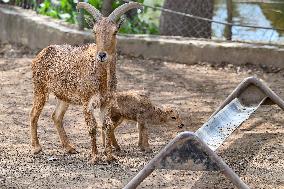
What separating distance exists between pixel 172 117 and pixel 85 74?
151cm

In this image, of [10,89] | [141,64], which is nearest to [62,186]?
[10,89]

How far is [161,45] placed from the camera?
10859 mm

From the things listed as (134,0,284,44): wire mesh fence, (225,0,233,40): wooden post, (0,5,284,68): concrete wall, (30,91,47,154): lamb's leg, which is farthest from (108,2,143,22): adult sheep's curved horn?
(225,0,233,40): wooden post

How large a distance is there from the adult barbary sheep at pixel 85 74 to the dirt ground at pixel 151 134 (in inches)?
12.4

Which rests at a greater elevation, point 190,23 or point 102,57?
point 102,57

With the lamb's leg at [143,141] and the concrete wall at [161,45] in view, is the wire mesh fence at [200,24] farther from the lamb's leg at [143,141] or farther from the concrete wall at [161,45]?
the lamb's leg at [143,141]

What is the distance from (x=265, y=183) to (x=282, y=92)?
137 inches

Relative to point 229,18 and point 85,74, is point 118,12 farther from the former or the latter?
point 229,18

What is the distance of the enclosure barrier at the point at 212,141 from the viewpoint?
4.79m

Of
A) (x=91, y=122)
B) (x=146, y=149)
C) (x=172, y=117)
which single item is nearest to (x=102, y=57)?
(x=91, y=122)

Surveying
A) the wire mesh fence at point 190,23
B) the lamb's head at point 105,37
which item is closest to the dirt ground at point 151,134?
the wire mesh fence at point 190,23

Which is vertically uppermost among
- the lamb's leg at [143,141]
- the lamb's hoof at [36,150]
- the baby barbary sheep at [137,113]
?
the baby barbary sheep at [137,113]

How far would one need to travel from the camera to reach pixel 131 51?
36.1 feet

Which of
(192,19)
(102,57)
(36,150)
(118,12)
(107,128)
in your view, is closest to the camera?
(102,57)
